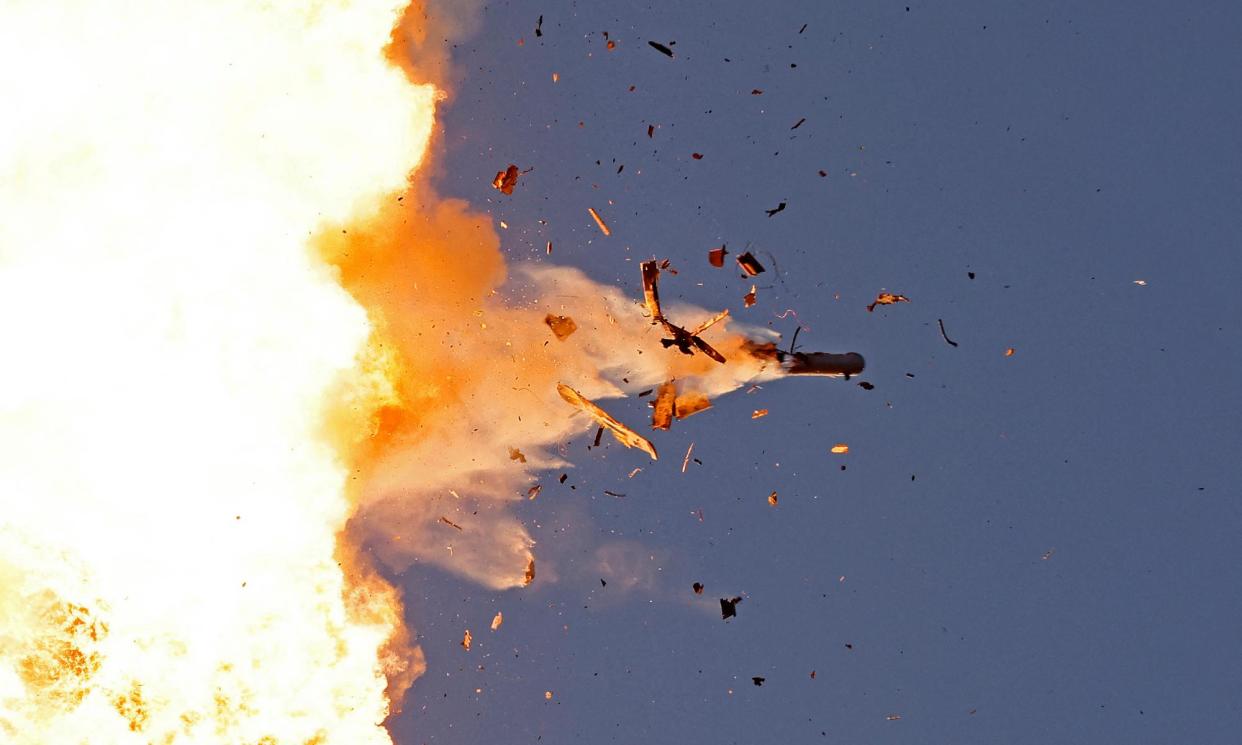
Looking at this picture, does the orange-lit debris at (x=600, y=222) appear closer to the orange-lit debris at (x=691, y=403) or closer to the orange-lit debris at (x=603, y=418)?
the orange-lit debris at (x=603, y=418)

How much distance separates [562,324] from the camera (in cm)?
348

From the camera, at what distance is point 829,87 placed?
340 centimetres

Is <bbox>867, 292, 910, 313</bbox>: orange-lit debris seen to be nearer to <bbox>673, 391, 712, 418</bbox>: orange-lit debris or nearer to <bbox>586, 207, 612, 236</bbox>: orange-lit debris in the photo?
<bbox>673, 391, 712, 418</bbox>: orange-lit debris

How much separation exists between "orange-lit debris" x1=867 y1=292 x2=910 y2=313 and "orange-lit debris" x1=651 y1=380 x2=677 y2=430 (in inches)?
44.3

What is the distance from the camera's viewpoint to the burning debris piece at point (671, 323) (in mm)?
3428

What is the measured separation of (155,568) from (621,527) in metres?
2.54

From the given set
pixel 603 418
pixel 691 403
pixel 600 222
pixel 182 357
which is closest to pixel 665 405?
pixel 691 403

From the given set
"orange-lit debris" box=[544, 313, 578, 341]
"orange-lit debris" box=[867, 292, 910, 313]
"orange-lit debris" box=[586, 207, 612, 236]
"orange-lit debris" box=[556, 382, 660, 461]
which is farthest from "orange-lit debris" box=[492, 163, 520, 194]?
"orange-lit debris" box=[867, 292, 910, 313]

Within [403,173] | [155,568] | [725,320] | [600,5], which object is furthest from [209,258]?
[725,320]

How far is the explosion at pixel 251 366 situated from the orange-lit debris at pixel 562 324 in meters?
0.01

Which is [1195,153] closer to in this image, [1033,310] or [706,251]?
[1033,310]

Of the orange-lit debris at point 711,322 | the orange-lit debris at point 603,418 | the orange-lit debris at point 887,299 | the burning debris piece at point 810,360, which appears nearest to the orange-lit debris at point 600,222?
the orange-lit debris at point 711,322

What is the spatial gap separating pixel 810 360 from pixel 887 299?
Result: 0.53m

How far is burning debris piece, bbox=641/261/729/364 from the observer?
3.43 metres
